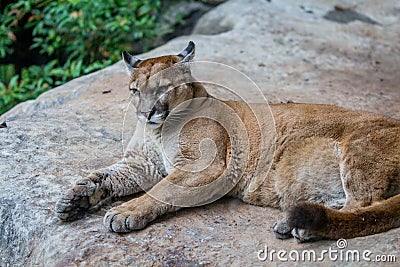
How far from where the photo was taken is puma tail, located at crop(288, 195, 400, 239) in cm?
350

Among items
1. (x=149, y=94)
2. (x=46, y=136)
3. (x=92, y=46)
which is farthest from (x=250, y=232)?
(x=92, y=46)

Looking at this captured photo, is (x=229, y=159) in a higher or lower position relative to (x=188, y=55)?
lower

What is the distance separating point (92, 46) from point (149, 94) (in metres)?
6.14

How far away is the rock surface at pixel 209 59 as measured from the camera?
3.81 meters

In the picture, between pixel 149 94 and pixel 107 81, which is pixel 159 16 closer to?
pixel 107 81

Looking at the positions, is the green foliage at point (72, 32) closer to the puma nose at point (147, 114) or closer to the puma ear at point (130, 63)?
the puma ear at point (130, 63)

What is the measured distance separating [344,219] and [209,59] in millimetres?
4755

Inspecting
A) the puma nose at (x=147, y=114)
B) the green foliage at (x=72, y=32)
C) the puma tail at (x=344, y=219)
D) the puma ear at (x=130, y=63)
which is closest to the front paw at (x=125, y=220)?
the puma nose at (x=147, y=114)

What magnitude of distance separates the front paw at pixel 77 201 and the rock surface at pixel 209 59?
8cm

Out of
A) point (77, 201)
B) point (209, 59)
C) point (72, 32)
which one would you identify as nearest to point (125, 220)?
point (77, 201)

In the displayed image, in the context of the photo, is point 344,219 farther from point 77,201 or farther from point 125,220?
point 77,201

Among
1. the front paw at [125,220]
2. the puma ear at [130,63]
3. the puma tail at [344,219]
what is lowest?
the front paw at [125,220]

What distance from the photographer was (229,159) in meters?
4.42

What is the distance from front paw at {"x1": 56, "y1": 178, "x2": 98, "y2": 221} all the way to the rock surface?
81 mm
